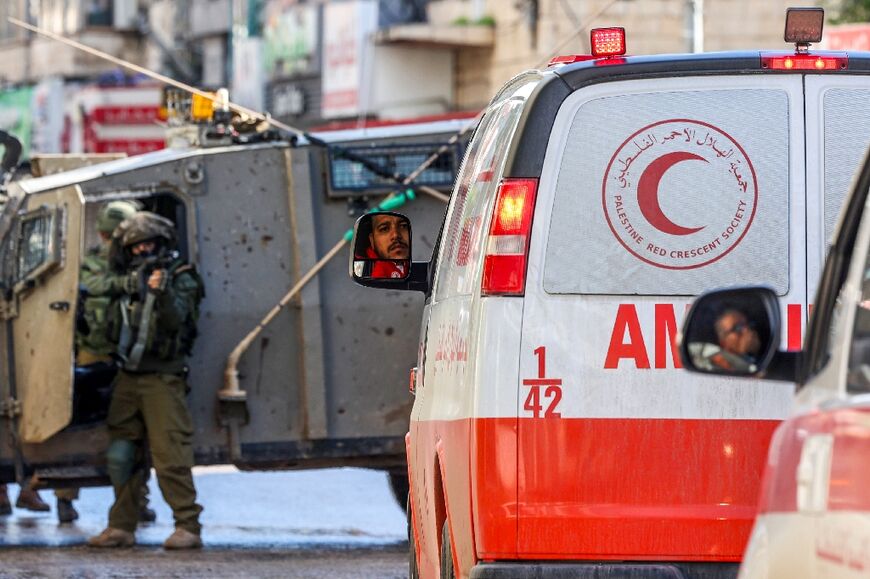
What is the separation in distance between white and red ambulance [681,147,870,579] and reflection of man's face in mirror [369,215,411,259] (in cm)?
270

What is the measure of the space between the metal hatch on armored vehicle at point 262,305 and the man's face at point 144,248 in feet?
0.67

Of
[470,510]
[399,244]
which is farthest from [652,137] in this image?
[399,244]

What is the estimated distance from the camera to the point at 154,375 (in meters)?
10.5

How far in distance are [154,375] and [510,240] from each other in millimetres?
5694

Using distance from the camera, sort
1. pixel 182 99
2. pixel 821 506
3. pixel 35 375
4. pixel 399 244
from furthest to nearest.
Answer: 1. pixel 182 99
2. pixel 35 375
3. pixel 399 244
4. pixel 821 506

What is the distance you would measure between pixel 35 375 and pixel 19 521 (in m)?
2.33

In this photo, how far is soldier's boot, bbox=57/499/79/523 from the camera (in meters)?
12.3

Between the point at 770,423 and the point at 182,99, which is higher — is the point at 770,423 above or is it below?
below

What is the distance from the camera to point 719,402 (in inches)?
199

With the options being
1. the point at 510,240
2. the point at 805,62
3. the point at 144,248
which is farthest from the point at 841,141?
the point at 144,248

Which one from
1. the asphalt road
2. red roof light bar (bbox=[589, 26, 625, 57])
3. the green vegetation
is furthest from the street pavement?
the green vegetation

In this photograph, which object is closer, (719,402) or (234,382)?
(719,402)

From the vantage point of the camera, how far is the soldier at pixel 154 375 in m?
10.3

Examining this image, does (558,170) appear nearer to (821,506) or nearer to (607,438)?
(607,438)
